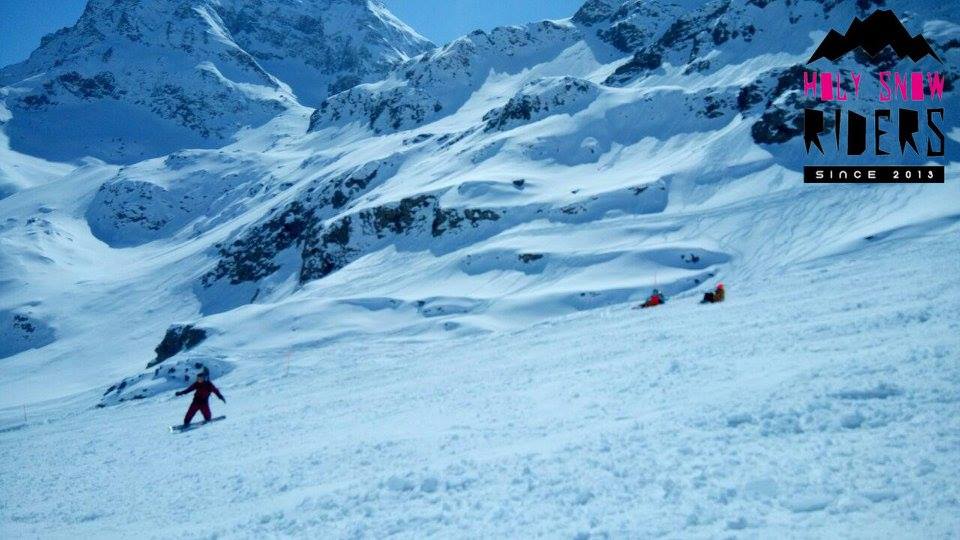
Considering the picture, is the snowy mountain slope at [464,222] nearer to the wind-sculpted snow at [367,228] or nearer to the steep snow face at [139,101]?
the wind-sculpted snow at [367,228]

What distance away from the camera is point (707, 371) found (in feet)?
32.1

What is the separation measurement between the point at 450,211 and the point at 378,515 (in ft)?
154

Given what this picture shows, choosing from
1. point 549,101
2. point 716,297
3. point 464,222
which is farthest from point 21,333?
point 716,297

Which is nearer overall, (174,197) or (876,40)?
(876,40)

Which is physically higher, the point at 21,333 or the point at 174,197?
the point at 174,197

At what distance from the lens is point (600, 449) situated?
279 inches

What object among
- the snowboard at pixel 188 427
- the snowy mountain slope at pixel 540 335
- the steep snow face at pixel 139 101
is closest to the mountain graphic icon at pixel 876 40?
the snowy mountain slope at pixel 540 335

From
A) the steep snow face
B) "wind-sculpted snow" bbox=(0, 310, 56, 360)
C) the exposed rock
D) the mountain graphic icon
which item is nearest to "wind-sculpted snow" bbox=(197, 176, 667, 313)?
the exposed rock

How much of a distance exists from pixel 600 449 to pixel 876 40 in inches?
2896

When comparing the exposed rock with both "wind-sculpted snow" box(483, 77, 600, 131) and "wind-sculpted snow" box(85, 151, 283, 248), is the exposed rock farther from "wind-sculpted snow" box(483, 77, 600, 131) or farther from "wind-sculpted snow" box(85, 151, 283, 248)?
"wind-sculpted snow" box(85, 151, 283, 248)

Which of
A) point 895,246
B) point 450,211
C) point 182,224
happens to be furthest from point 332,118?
point 895,246

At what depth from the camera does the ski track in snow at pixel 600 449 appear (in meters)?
5.40

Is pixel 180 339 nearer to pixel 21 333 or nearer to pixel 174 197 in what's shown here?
pixel 21 333

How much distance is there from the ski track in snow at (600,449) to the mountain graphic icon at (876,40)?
55.4 meters
